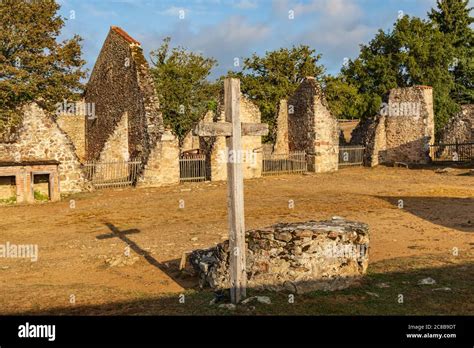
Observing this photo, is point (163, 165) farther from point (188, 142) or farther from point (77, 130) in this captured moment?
point (188, 142)

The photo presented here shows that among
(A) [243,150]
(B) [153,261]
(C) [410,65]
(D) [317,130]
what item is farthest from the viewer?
(C) [410,65]

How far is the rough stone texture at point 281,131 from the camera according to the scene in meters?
31.2

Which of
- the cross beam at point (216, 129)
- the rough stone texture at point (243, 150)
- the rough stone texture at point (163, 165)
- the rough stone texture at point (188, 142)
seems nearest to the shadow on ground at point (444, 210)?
the cross beam at point (216, 129)

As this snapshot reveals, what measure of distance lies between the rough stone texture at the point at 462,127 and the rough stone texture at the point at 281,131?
37.9ft

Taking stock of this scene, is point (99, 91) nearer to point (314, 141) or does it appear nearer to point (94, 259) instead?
point (314, 141)

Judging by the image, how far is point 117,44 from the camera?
24.4 metres

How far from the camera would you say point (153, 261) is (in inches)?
360

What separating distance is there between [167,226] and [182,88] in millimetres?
26041

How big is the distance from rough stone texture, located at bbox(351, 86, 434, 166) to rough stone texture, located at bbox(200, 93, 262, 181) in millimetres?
8576

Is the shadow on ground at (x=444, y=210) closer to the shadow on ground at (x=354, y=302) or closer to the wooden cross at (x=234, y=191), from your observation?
the shadow on ground at (x=354, y=302)

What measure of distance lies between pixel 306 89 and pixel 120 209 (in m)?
15.2

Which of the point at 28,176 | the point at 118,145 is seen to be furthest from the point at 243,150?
the point at 28,176

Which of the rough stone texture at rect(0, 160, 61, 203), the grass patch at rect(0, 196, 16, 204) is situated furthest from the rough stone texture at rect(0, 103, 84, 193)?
the grass patch at rect(0, 196, 16, 204)

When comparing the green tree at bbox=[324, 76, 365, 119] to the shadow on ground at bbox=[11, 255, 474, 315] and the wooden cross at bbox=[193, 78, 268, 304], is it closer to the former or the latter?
the shadow on ground at bbox=[11, 255, 474, 315]
